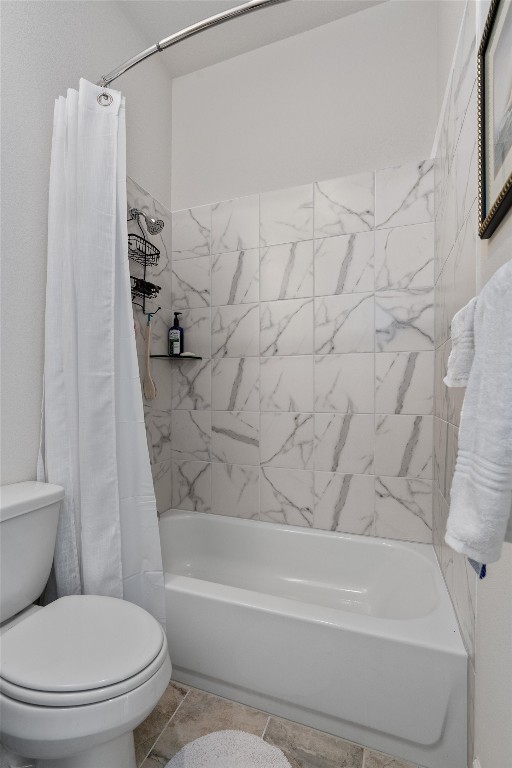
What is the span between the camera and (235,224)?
6.81 ft

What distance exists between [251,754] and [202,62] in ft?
10.3

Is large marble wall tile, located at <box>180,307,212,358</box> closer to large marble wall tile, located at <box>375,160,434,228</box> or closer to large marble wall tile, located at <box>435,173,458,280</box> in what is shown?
large marble wall tile, located at <box>375,160,434,228</box>

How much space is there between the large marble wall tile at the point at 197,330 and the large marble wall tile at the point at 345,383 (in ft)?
2.15

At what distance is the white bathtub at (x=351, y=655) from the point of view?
1.08 metres

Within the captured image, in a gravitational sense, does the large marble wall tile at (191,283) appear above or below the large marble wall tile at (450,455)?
above

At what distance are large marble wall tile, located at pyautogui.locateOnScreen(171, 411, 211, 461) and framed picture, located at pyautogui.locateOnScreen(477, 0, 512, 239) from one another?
163 centimetres

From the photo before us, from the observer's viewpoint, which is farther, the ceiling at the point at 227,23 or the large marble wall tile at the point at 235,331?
the large marble wall tile at the point at 235,331

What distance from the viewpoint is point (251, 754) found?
1146mm

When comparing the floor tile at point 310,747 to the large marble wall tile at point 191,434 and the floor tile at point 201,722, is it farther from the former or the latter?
the large marble wall tile at point 191,434

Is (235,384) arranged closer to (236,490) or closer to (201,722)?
(236,490)

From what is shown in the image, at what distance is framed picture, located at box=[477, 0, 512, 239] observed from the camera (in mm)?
752

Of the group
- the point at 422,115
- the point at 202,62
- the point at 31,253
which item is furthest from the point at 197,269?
the point at 422,115

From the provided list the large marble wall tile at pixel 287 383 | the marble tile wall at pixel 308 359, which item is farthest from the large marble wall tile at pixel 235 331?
the large marble wall tile at pixel 287 383

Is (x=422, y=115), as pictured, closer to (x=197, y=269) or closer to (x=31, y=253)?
(x=197, y=269)
